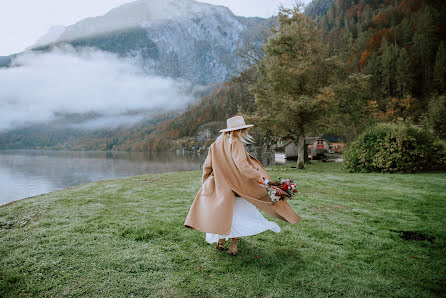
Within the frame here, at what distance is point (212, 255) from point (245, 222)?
93 cm

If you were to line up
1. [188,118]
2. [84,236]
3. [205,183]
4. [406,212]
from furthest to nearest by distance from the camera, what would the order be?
[188,118] < [406,212] < [84,236] < [205,183]

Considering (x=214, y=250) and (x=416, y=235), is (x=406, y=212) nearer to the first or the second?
(x=416, y=235)

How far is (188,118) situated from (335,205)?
534ft

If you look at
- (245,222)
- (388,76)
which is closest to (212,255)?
(245,222)

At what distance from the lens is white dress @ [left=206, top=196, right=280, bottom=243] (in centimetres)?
434

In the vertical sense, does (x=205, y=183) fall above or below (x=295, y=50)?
below

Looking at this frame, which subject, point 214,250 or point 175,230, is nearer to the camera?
point 214,250

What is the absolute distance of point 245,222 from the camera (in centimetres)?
445

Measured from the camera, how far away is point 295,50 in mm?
Result: 22453

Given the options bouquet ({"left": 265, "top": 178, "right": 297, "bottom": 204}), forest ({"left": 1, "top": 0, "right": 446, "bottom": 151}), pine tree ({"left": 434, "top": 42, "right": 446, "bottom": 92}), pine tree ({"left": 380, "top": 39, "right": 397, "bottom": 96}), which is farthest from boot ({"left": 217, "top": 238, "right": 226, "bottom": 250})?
pine tree ({"left": 380, "top": 39, "right": 397, "bottom": 96})

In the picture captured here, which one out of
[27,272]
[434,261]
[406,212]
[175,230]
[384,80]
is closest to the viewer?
[27,272]

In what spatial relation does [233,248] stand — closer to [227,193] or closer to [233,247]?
[233,247]

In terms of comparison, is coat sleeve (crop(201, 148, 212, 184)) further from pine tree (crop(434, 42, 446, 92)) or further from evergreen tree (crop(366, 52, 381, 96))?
evergreen tree (crop(366, 52, 381, 96))

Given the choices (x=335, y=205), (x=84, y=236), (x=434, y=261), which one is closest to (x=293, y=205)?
(x=335, y=205)
